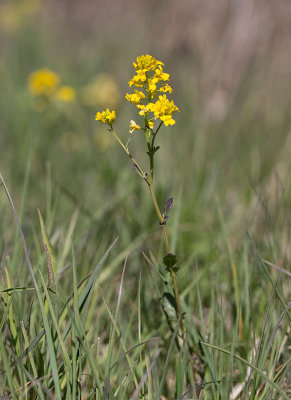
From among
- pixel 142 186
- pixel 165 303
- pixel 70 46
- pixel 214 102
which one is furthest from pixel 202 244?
pixel 70 46

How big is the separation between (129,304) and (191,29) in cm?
277

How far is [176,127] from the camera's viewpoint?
11.1 ft

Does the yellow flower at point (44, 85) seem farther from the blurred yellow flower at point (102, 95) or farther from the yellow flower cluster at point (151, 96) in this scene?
the yellow flower cluster at point (151, 96)

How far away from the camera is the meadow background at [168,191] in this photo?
1.34 m

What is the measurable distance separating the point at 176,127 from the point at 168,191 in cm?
115

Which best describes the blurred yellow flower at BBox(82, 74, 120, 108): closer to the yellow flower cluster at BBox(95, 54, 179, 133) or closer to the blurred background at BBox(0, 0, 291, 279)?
the blurred background at BBox(0, 0, 291, 279)

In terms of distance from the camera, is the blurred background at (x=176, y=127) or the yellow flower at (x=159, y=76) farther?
the blurred background at (x=176, y=127)

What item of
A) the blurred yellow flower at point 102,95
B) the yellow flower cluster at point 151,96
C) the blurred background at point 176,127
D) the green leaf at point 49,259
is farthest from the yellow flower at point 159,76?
the blurred yellow flower at point 102,95

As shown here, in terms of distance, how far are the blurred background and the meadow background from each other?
13mm

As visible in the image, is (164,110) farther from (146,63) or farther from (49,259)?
(49,259)

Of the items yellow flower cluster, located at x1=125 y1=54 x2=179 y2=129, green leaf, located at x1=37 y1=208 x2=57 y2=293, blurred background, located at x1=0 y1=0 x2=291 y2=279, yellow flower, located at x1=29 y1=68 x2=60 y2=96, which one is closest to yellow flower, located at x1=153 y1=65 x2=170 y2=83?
yellow flower cluster, located at x1=125 y1=54 x2=179 y2=129

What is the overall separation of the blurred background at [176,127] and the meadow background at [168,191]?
0.01 m

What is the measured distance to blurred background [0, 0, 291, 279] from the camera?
7.19ft

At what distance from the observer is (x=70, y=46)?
532 centimetres
